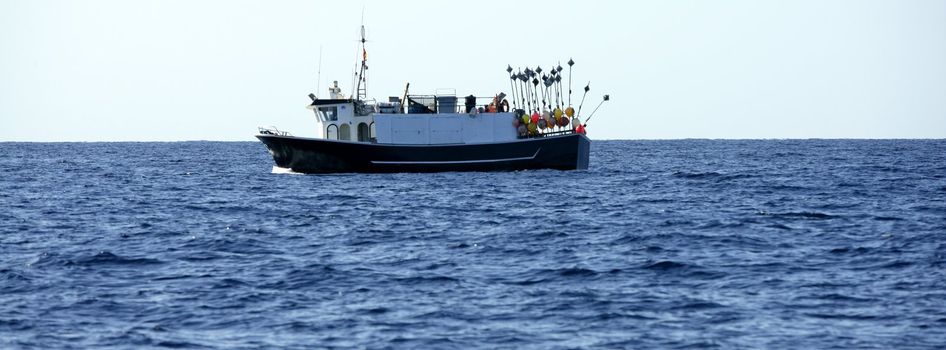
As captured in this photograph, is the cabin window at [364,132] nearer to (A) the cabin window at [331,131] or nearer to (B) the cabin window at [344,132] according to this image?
(B) the cabin window at [344,132]

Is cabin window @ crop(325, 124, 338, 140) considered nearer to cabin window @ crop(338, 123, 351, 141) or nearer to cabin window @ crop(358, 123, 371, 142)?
cabin window @ crop(338, 123, 351, 141)

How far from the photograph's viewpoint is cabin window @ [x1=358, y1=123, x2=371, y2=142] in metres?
58.4

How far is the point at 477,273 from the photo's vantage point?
23.3 meters

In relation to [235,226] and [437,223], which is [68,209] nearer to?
[235,226]

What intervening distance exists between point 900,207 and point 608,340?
24.8 m

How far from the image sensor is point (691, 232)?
101 ft

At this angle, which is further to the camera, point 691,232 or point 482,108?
point 482,108

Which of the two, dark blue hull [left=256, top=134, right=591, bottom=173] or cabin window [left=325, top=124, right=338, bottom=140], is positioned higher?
cabin window [left=325, top=124, right=338, bottom=140]

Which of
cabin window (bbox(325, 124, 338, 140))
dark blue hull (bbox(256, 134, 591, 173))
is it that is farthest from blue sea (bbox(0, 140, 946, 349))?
cabin window (bbox(325, 124, 338, 140))

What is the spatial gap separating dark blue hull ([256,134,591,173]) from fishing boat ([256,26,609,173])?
0.04 meters

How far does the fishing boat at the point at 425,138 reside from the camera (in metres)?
56.5

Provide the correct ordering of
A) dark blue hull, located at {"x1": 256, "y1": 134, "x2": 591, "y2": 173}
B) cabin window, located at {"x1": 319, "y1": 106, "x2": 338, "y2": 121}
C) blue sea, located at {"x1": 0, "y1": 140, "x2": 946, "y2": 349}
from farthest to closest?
cabin window, located at {"x1": 319, "y1": 106, "x2": 338, "y2": 121}
dark blue hull, located at {"x1": 256, "y1": 134, "x2": 591, "y2": 173}
blue sea, located at {"x1": 0, "y1": 140, "x2": 946, "y2": 349}

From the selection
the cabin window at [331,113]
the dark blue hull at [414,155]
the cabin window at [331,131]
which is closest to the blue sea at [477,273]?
the dark blue hull at [414,155]

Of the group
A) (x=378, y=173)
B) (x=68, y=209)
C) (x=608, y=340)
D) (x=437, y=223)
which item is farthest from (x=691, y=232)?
(x=378, y=173)
